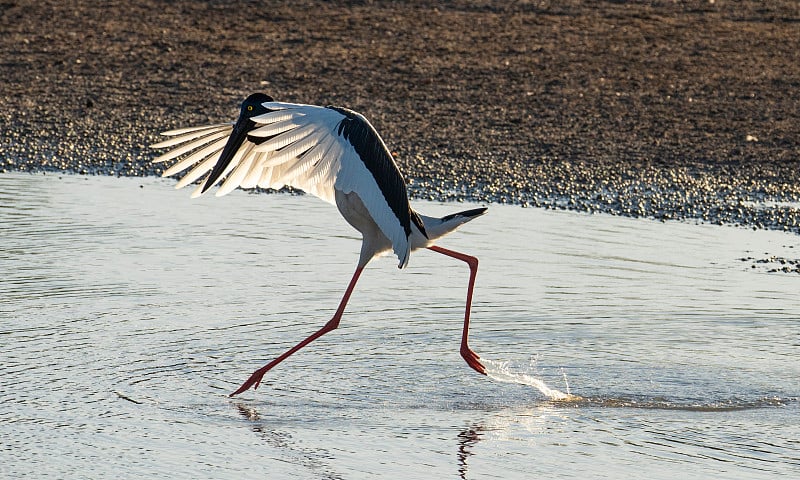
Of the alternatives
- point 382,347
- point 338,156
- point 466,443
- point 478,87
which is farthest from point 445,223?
point 478,87

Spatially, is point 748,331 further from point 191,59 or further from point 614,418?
point 191,59

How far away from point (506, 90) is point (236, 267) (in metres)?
5.95

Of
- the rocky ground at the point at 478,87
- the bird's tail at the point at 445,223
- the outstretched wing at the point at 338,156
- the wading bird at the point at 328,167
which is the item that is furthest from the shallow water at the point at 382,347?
the rocky ground at the point at 478,87

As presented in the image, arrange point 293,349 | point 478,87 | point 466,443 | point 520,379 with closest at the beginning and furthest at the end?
point 466,443 < point 520,379 < point 293,349 < point 478,87

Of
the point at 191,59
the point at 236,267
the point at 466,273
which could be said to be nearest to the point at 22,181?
the point at 236,267

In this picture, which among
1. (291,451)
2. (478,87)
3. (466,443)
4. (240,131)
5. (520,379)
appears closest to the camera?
(291,451)

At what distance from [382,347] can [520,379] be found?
0.72 m

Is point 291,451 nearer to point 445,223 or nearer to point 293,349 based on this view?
point 293,349

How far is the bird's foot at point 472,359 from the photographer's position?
6.22 m

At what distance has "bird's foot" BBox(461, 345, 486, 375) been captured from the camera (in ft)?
20.4

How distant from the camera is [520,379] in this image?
612 cm

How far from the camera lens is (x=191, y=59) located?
47.0 feet

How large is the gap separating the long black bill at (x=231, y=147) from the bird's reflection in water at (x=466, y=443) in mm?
1812

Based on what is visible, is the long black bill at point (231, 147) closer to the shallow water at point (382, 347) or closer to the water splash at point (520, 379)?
the shallow water at point (382, 347)
